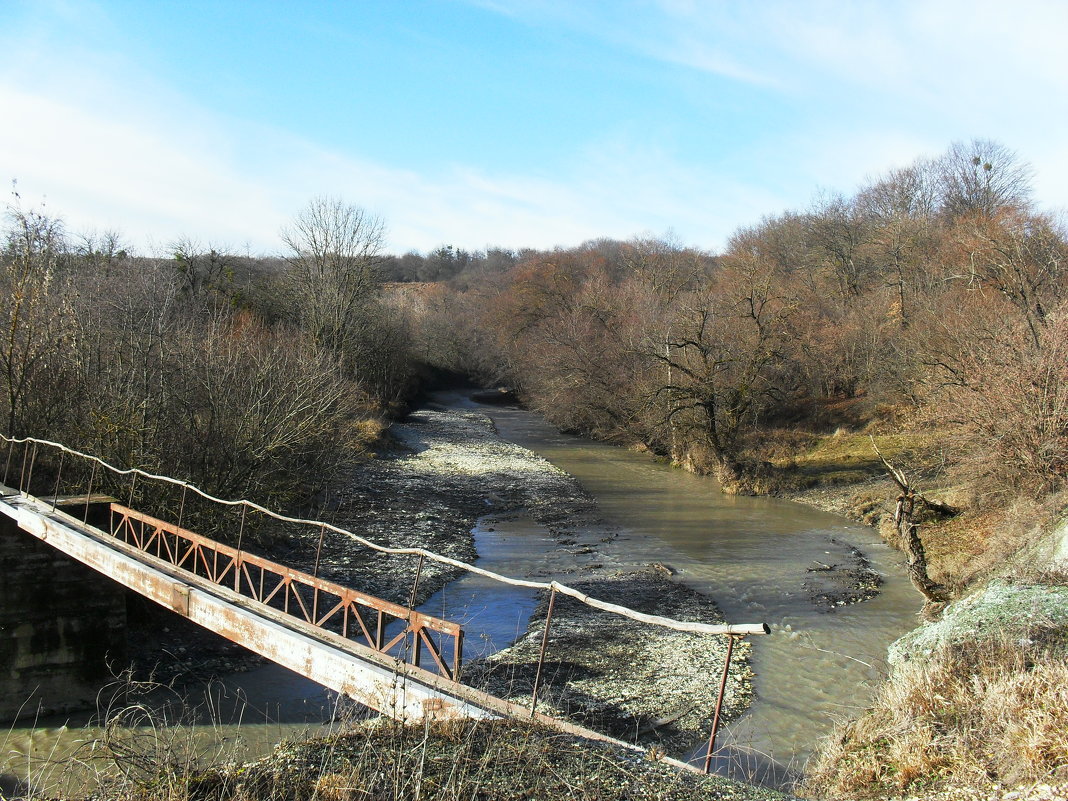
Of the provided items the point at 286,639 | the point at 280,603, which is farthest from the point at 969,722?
the point at 280,603

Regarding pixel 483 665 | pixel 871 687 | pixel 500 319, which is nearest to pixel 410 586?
pixel 483 665

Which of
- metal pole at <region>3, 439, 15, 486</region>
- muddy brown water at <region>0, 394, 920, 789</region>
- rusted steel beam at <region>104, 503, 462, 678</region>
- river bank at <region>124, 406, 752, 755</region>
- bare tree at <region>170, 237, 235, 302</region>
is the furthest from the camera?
bare tree at <region>170, 237, 235, 302</region>

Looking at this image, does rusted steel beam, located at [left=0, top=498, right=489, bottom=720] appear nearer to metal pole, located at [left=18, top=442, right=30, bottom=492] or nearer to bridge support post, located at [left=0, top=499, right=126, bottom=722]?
bridge support post, located at [left=0, top=499, right=126, bottom=722]

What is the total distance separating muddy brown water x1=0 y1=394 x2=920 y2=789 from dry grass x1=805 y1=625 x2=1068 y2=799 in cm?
149

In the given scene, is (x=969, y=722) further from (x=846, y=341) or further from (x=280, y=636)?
(x=846, y=341)

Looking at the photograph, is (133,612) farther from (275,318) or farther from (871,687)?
(275,318)

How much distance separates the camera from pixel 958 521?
65.5ft

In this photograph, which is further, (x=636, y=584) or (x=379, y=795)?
(x=636, y=584)

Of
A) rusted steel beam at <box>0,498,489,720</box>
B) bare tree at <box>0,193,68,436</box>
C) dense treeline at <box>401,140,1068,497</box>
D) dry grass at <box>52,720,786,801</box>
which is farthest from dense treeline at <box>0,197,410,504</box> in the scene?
dense treeline at <box>401,140,1068,497</box>

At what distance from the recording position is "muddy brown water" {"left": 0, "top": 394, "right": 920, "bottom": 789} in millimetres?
10422

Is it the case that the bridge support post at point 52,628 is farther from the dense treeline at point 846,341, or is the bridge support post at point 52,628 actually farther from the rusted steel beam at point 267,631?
the dense treeline at point 846,341

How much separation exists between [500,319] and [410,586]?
50.0 m

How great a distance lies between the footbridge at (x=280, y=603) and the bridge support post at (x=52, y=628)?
263 millimetres

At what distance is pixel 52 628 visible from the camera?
12.6 m
